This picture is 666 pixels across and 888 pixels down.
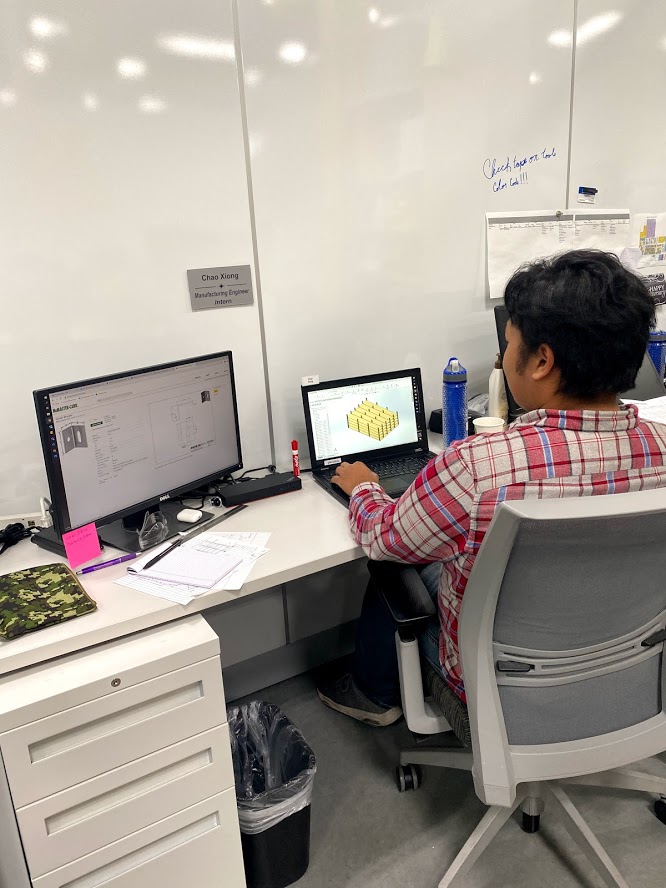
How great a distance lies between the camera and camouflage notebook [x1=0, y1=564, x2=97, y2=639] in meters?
1.15

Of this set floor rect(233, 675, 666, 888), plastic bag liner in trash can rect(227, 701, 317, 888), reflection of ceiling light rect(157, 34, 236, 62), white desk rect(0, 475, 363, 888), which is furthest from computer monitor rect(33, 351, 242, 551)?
floor rect(233, 675, 666, 888)

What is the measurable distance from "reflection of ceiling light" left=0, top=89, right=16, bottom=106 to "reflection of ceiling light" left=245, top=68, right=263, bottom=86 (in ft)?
1.92

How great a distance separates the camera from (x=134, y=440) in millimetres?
1491

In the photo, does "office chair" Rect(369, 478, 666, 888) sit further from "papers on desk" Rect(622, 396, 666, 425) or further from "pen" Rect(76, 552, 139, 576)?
"papers on desk" Rect(622, 396, 666, 425)

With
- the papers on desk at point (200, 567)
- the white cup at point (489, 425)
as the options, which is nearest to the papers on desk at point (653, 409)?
the white cup at point (489, 425)

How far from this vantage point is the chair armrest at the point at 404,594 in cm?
130

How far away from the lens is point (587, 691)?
1.19 meters

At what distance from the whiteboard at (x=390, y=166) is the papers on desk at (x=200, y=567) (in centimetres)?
57

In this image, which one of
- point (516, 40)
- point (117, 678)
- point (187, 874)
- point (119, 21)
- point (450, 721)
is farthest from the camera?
point (516, 40)

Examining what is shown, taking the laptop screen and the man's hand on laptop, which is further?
the laptop screen

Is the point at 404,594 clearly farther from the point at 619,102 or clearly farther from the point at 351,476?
the point at 619,102


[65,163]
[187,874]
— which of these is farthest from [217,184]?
[187,874]

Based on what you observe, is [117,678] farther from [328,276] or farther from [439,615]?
[328,276]

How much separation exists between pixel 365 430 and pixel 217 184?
2.66 ft
